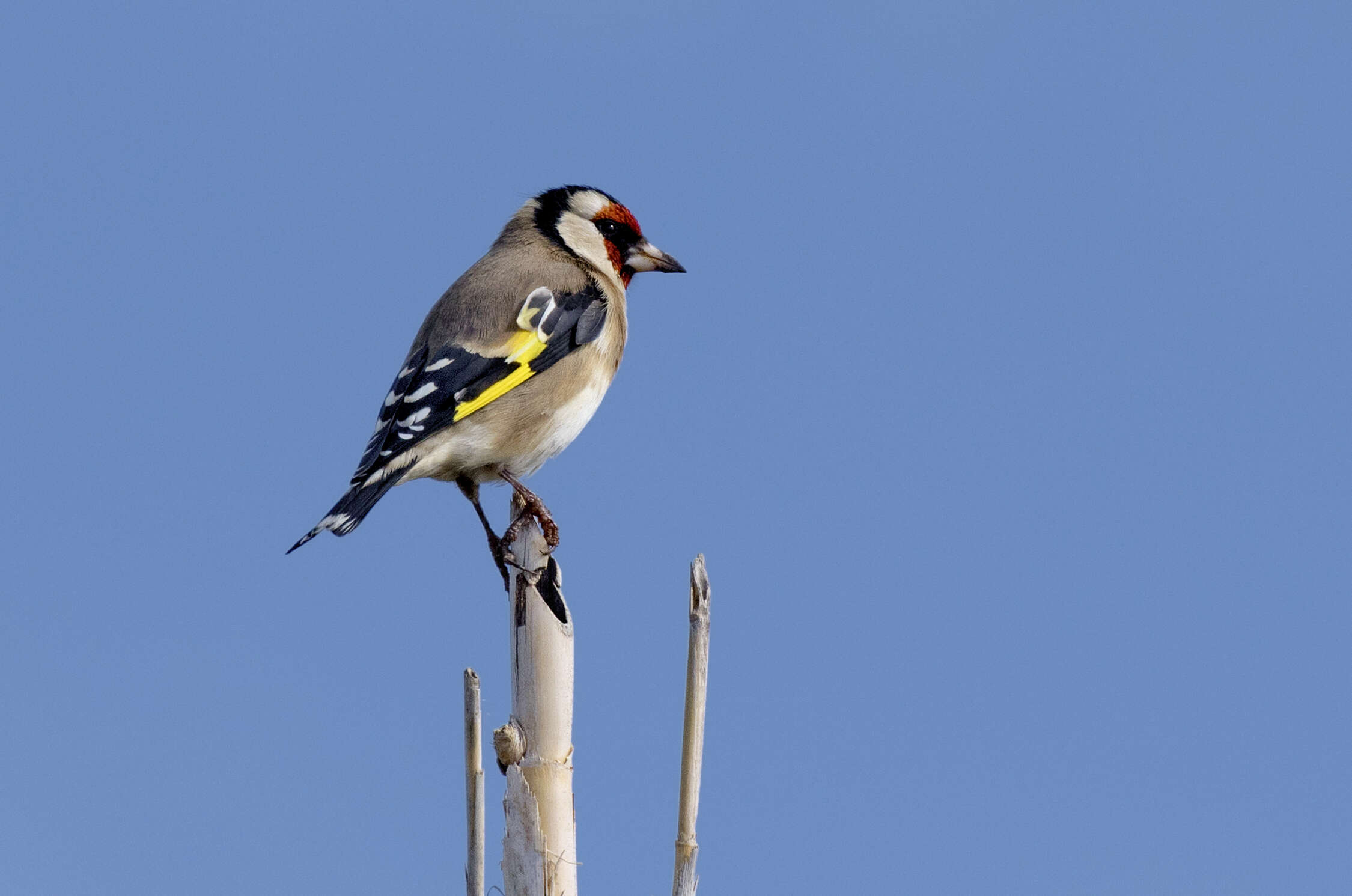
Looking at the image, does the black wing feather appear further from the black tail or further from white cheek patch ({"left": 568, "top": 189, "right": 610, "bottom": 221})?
white cheek patch ({"left": 568, "top": 189, "right": 610, "bottom": 221})

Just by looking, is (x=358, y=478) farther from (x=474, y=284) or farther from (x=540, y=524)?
(x=474, y=284)

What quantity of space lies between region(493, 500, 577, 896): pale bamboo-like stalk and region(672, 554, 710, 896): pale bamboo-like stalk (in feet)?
1.80

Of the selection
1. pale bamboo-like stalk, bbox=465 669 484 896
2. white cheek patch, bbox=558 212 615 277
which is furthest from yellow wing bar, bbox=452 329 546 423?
pale bamboo-like stalk, bbox=465 669 484 896

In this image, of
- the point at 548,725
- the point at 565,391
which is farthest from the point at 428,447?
the point at 548,725

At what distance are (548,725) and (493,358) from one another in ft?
6.85

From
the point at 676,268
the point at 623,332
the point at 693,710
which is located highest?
the point at 676,268

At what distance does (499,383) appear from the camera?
561cm

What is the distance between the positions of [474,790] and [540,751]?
0.88 ft

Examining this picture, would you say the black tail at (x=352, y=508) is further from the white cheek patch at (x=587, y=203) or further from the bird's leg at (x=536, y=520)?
the white cheek patch at (x=587, y=203)

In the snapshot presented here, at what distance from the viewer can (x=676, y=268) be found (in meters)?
6.94

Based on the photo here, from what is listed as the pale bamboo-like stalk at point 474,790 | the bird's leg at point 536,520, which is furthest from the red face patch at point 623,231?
the pale bamboo-like stalk at point 474,790

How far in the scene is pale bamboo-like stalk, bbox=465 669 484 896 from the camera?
370 centimetres

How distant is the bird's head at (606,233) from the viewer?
687cm

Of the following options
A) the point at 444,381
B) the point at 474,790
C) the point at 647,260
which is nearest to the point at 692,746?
the point at 474,790
